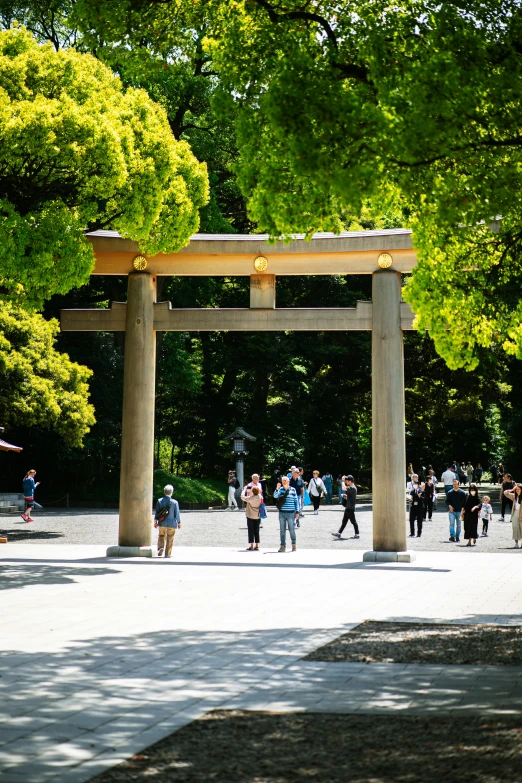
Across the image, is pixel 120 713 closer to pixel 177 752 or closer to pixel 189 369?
pixel 177 752

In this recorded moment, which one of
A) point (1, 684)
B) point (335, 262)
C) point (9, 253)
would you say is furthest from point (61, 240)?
point (1, 684)

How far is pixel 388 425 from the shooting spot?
55.3 ft

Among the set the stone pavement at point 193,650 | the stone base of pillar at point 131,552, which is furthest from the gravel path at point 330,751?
the stone base of pillar at point 131,552

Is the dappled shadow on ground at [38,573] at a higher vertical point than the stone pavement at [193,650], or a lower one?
higher

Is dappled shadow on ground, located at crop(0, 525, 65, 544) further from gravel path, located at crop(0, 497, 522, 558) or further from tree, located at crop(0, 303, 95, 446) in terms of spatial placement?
tree, located at crop(0, 303, 95, 446)

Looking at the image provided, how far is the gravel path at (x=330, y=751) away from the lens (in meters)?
4.79

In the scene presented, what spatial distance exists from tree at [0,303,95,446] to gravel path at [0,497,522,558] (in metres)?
3.20

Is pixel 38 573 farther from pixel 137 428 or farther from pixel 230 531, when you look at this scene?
pixel 230 531

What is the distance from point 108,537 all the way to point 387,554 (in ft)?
29.1

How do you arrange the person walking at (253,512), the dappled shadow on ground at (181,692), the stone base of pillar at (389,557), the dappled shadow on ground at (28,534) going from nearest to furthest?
the dappled shadow on ground at (181,692), the stone base of pillar at (389,557), the person walking at (253,512), the dappled shadow on ground at (28,534)

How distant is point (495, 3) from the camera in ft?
26.8

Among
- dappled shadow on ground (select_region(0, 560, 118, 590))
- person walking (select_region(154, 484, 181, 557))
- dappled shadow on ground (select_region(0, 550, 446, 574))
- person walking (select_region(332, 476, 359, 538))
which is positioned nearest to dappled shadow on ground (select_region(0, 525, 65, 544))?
dappled shadow on ground (select_region(0, 550, 446, 574))

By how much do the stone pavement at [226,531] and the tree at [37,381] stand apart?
320cm

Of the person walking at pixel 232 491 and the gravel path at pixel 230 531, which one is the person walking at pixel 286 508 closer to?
the gravel path at pixel 230 531
